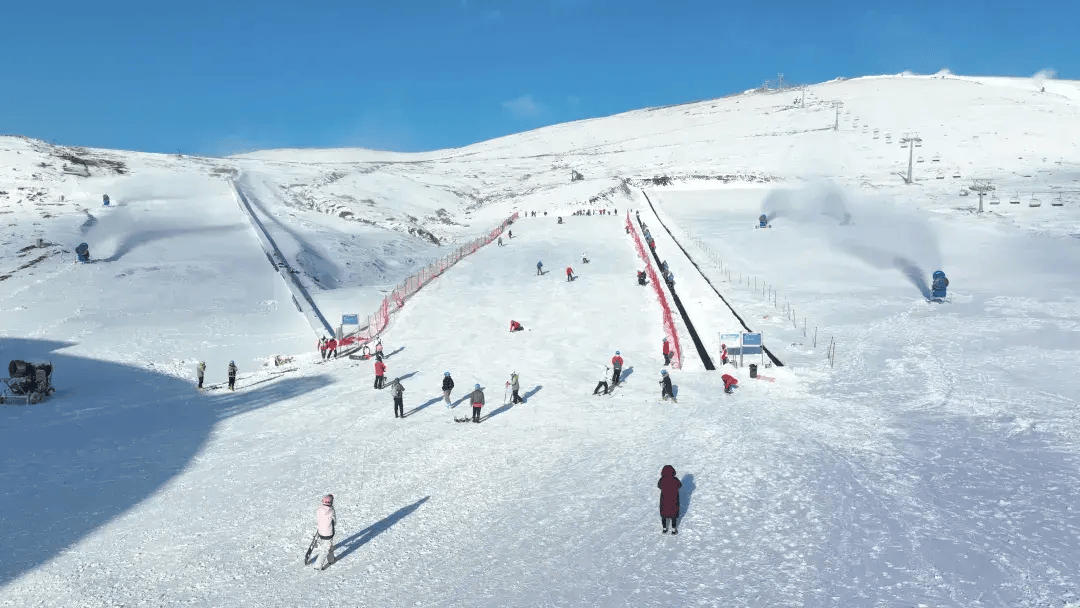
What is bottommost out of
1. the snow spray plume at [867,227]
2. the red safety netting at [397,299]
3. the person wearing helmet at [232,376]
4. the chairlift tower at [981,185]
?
the person wearing helmet at [232,376]

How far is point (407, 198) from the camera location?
3081 inches

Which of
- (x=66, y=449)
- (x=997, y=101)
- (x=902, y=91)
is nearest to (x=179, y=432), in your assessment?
(x=66, y=449)

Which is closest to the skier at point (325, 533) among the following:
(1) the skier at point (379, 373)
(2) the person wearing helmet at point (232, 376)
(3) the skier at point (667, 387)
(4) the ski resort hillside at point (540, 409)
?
(4) the ski resort hillside at point (540, 409)

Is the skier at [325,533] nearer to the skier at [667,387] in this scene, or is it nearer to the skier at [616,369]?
the skier at [667,387]

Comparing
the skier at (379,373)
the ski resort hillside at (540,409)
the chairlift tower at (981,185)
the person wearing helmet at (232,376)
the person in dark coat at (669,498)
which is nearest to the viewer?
the ski resort hillside at (540,409)

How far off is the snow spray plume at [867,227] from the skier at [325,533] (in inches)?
1130

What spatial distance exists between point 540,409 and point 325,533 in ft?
28.9

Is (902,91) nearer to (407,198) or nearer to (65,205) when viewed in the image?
(407,198)

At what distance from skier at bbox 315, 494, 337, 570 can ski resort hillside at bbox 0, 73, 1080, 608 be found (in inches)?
5.5

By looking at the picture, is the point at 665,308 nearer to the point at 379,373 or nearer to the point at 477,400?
the point at 379,373

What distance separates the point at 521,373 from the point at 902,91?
501ft

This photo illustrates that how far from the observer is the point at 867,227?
164 ft

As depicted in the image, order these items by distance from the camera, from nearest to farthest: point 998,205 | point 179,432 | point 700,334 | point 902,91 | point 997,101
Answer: point 179,432 < point 700,334 < point 998,205 < point 997,101 < point 902,91

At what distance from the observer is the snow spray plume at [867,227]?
38469mm
